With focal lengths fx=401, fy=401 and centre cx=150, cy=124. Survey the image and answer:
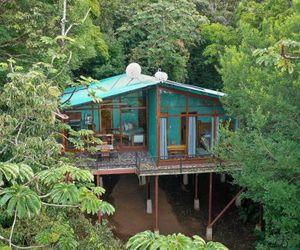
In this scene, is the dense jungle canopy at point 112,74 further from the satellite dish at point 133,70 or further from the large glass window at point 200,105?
the satellite dish at point 133,70

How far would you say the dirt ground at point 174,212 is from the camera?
1352 centimetres

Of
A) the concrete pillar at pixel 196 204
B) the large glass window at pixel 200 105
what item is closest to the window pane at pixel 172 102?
the large glass window at pixel 200 105

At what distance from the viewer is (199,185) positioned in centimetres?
1703

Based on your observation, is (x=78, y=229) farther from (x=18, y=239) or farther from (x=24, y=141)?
(x=24, y=141)

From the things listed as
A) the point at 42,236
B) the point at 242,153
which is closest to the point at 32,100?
the point at 42,236

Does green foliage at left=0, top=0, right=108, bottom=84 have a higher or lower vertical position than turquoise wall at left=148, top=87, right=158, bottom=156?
higher

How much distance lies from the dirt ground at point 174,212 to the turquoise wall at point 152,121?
7.44 ft

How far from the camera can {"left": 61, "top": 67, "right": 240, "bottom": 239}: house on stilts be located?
43.9 ft

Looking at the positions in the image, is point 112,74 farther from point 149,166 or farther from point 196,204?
point 196,204

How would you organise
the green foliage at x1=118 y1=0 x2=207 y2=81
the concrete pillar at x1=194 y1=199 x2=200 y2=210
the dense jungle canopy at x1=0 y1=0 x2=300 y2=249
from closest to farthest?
the dense jungle canopy at x1=0 y1=0 x2=300 y2=249, the concrete pillar at x1=194 y1=199 x2=200 y2=210, the green foliage at x1=118 y1=0 x2=207 y2=81

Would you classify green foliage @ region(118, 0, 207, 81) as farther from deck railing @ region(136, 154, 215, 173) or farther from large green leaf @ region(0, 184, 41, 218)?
large green leaf @ region(0, 184, 41, 218)

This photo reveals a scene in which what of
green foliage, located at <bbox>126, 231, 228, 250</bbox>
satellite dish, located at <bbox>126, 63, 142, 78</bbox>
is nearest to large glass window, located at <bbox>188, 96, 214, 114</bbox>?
satellite dish, located at <bbox>126, 63, 142, 78</bbox>

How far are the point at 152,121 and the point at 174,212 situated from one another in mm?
3497

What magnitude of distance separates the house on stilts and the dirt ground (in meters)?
0.44
